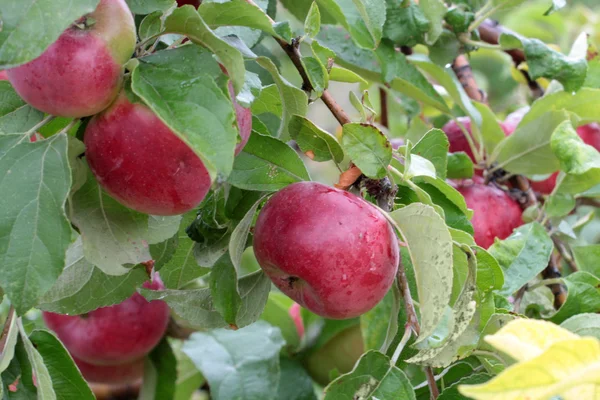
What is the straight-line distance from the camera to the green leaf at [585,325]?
0.82 meters

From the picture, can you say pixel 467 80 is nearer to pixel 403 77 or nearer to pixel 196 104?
pixel 403 77

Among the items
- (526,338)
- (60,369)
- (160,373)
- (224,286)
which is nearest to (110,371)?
(160,373)

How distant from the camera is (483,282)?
0.79m

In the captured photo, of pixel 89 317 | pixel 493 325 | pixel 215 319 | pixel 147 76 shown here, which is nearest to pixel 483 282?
pixel 493 325

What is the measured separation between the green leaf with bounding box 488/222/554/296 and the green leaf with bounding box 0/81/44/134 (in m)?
0.57

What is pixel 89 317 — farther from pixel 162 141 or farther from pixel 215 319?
pixel 162 141

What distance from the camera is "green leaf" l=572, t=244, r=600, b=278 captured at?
3.62ft

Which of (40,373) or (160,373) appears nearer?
(40,373)

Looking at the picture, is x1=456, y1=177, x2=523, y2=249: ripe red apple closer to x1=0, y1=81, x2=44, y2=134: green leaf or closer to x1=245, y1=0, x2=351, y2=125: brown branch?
x1=245, y1=0, x2=351, y2=125: brown branch

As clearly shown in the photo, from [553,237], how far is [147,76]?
2.51 ft

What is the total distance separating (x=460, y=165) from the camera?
3.61ft

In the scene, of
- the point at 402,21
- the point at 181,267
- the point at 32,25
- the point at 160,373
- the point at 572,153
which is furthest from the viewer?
the point at 160,373

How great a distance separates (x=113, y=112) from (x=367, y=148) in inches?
9.2

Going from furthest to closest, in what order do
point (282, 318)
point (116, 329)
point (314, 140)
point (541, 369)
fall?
point (282, 318)
point (116, 329)
point (314, 140)
point (541, 369)
